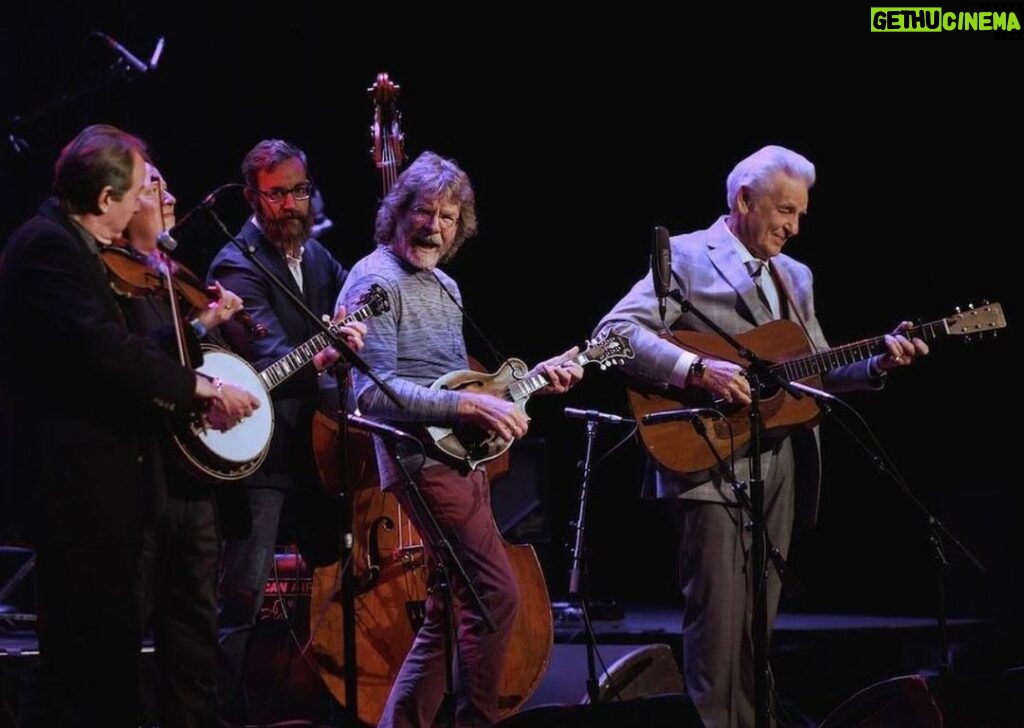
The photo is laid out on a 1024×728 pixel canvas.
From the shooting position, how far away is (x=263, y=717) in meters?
6.19

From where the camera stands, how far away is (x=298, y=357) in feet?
16.3

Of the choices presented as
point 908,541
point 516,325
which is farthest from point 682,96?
point 908,541

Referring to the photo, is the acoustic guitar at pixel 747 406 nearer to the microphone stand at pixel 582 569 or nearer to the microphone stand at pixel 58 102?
the microphone stand at pixel 582 569

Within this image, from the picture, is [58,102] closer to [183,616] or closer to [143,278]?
[143,278]

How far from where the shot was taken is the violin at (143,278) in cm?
408

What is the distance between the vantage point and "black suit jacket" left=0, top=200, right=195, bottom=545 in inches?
147

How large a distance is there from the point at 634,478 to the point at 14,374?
18.8ft

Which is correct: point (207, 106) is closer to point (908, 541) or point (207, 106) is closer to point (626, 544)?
point (626, 544)

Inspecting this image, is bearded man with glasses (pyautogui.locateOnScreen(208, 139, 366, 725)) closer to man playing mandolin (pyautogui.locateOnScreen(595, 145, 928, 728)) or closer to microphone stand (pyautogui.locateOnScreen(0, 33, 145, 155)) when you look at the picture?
man playing mandolin (pyautogui.locateOnScreen(595, 145, 928, 728))

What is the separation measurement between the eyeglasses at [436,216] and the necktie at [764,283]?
1.22 metres

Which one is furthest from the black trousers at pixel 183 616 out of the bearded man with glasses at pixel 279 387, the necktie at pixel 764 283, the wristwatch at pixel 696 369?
the necktie at pixel 764 283

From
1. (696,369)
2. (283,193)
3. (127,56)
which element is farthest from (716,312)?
(127,56)

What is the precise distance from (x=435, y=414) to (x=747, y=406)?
1.21 meters

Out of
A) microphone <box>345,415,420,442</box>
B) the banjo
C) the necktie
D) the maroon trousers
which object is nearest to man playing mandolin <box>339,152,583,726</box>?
the maroon trousers
